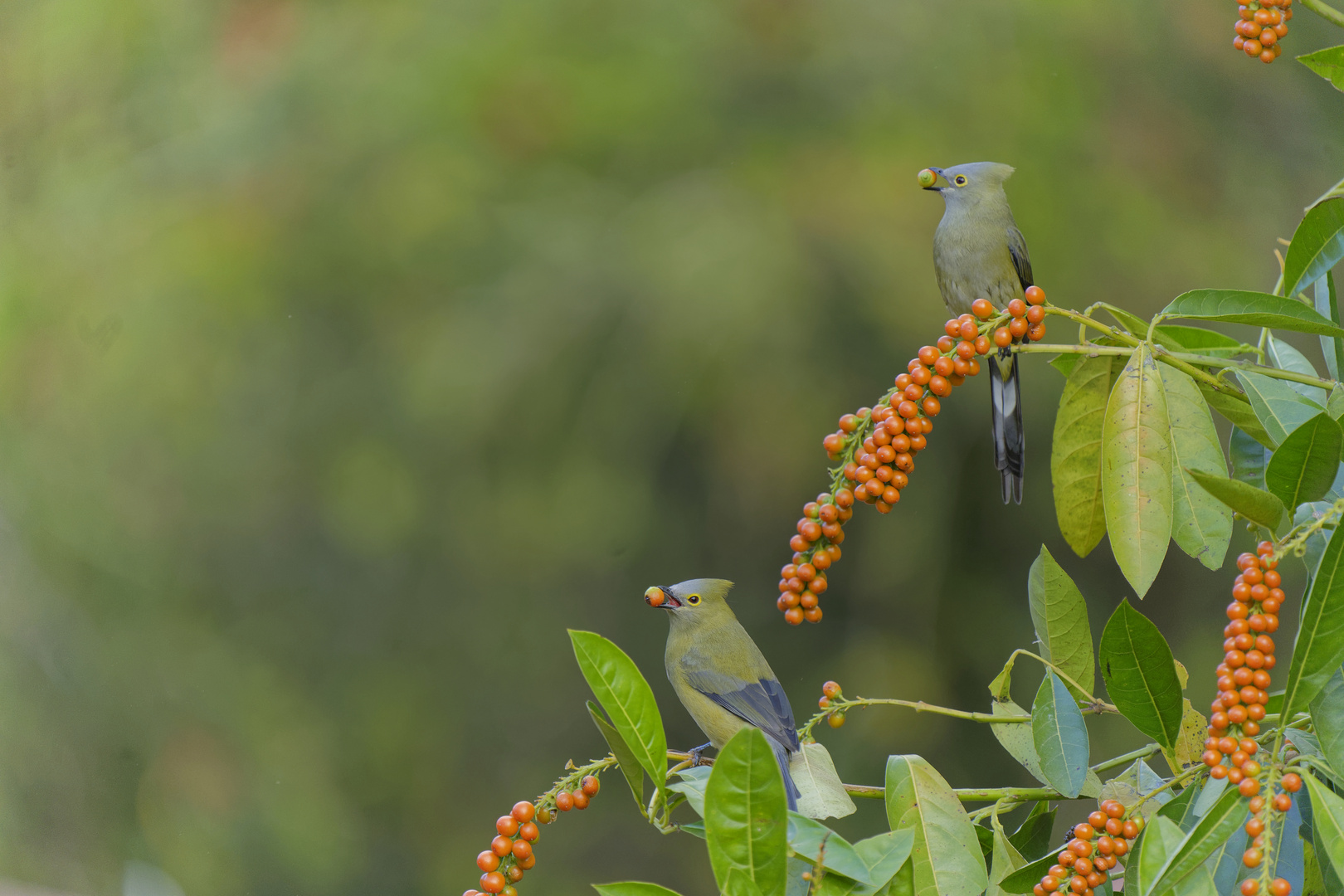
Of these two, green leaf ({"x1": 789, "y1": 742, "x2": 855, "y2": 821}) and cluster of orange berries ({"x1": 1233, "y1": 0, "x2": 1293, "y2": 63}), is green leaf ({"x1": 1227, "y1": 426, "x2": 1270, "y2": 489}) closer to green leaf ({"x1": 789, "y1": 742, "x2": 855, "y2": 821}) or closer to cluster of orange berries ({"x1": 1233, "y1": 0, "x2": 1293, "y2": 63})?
cluster of orange berries ({"x1": 1233, "y1": 0, "x2": 1293, "y2": 63})

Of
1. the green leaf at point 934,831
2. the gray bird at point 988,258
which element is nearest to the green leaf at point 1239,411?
the green leaf at point 934,831

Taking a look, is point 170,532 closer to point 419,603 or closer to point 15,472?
point 15,472

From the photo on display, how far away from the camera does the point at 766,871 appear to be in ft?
1.65

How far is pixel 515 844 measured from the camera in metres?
0.58

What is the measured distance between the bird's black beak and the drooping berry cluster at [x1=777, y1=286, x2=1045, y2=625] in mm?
120

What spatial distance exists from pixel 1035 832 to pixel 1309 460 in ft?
1.34

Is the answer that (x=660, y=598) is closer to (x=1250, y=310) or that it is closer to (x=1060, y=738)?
(x=1060, y=738)

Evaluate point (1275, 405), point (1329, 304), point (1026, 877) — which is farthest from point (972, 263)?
point (1026, 877)

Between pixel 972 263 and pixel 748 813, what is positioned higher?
pixel 972 263

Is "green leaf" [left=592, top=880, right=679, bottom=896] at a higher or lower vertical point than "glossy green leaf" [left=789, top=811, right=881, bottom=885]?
lower

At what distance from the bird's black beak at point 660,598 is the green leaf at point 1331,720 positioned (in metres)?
0.43

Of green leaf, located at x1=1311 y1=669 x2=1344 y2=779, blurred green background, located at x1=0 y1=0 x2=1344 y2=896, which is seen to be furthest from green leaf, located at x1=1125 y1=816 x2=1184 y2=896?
blurred green background, located at x1=0 y1=0 x2=1344 y2=896

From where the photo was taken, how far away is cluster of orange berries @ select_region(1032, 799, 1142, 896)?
1.77 feet

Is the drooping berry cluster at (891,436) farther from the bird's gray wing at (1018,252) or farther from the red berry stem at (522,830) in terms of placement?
the bird's gray wing at (1018,252)
